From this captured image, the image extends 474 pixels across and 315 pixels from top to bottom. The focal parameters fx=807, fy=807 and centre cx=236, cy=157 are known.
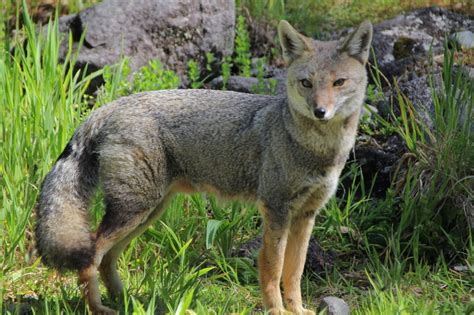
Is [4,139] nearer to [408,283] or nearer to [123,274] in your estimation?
[123,274]

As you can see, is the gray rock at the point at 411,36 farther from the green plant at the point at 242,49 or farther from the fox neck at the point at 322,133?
the fox neck at the point at 322,133

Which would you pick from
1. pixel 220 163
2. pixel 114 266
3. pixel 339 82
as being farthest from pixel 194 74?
pixel 339 82

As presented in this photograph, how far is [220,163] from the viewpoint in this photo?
5477 millimetres

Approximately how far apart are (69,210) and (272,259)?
134cm

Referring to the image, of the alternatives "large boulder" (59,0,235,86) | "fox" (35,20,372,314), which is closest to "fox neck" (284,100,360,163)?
"fox" (35,20,372,314)

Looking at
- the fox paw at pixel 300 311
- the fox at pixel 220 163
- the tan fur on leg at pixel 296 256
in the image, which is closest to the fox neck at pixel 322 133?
the fox at pixel 220 163

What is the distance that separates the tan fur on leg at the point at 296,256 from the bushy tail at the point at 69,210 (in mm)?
1324

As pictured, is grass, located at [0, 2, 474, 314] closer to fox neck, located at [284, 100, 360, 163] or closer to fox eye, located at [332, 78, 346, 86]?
fox neck, located at [284, 100, 360, 163]

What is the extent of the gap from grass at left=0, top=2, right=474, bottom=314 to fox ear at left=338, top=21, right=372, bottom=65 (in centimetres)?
116

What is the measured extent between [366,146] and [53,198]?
2.98 m

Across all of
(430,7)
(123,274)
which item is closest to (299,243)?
(123,274)

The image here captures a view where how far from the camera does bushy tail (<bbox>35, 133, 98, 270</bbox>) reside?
16.2 ft

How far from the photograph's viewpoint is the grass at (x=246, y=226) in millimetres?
5648

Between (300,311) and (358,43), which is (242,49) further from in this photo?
(300,311)
